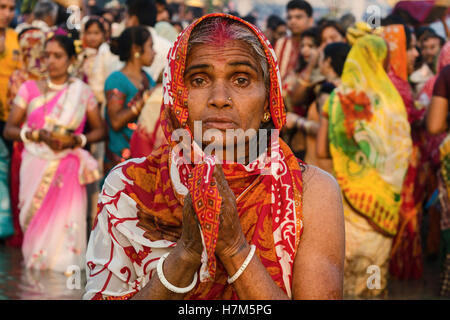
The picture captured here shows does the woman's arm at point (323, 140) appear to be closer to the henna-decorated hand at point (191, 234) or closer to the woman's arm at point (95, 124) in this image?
the woman's arm at point (95, 124)

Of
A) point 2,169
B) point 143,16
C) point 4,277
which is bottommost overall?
point 4,277

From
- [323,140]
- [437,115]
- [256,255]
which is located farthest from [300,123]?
[256,255]

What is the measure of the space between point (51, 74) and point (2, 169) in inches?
59.5

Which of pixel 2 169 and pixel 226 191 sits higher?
pixel 226 191

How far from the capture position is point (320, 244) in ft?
7.54

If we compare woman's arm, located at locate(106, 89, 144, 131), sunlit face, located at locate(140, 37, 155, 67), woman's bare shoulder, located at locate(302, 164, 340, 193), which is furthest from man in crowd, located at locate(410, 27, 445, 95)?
woman's bare shoulder, located at locate(302, 164, 340, 193)

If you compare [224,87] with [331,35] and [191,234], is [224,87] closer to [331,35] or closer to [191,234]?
[191,234]

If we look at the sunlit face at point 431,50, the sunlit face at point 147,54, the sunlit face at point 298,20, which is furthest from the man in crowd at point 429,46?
the sunlit face at point 147,54

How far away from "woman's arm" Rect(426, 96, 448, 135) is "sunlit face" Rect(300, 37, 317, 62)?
8.80 feet

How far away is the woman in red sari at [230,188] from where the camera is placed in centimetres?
228

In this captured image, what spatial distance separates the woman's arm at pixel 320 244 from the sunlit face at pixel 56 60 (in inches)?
195
